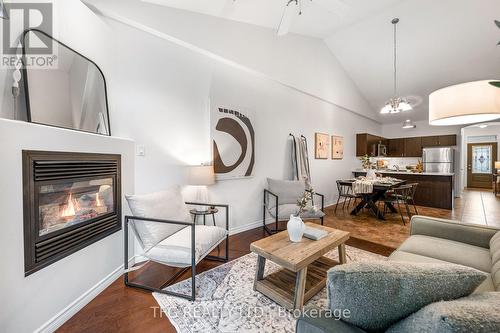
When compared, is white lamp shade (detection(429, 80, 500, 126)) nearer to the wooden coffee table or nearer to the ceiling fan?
the wooden coffee table

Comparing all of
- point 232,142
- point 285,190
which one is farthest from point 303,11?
point 285,190

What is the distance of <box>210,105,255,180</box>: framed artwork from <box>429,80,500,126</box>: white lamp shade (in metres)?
2.44

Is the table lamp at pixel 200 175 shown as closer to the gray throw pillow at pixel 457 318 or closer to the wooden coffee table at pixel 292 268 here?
the wooden coffee table at pixel 292 268

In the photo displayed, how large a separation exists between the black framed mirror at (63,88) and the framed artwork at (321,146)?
4135 millimetres

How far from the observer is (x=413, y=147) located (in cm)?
712

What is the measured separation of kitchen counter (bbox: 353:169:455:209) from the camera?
4.93 meters

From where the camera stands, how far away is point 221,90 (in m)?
3.20

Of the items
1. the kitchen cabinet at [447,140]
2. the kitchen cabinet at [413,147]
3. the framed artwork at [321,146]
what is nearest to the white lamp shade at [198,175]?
the framed artwork at [321,146]

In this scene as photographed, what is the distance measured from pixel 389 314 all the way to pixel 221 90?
314 centimetres

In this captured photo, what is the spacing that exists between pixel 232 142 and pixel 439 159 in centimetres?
699

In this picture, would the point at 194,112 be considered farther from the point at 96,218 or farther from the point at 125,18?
the point at 96,218

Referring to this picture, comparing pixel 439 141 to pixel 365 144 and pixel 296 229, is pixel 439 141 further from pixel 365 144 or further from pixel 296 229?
pixel 296 229

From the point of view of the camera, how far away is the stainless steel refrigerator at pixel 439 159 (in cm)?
638

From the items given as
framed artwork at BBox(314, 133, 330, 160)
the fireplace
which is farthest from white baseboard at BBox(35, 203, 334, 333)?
framed artwork at BBox(314, 133, 330, 160)
